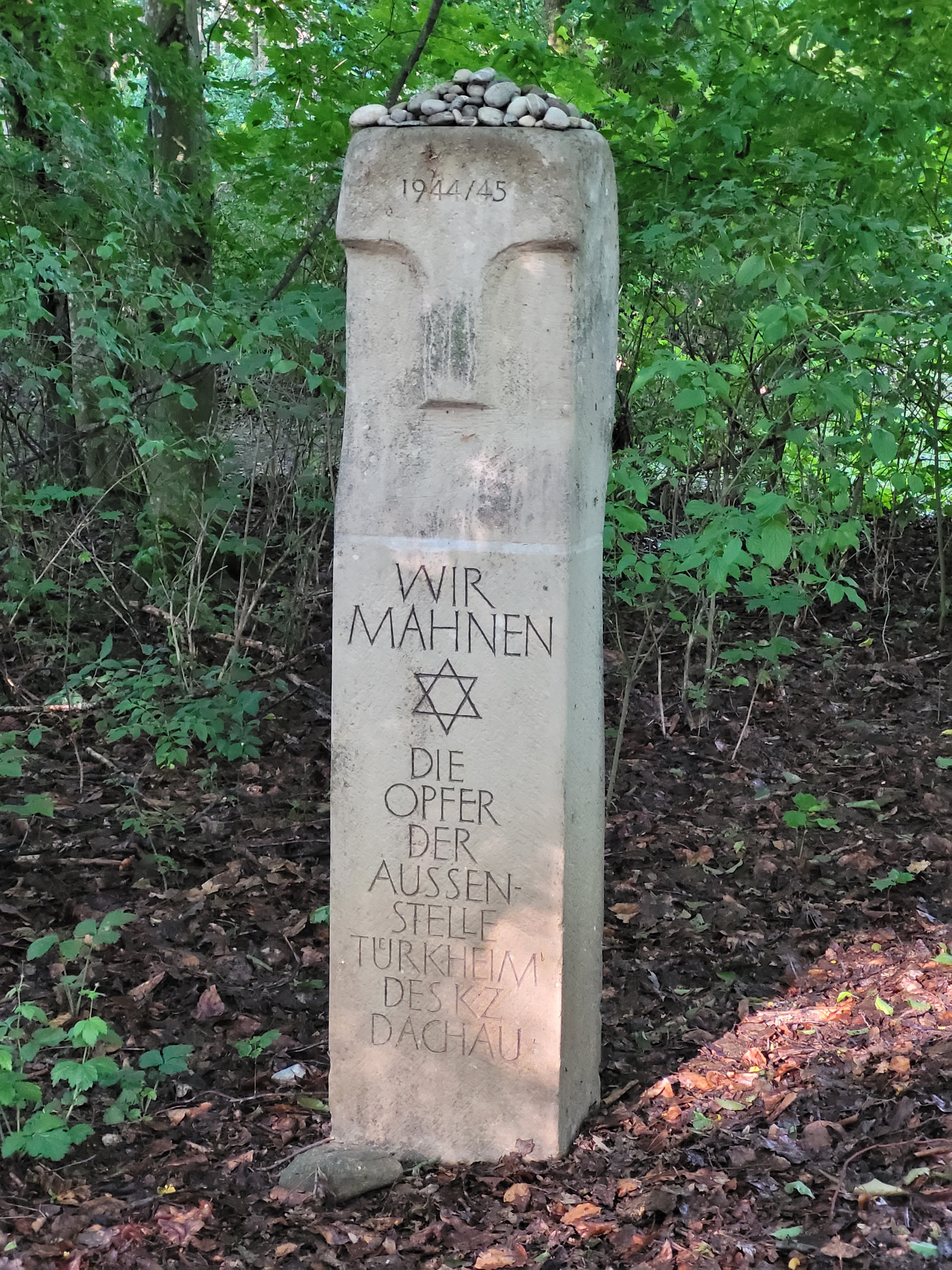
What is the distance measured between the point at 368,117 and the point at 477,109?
9.9 inches

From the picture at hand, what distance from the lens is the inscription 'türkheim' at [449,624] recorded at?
2.70m

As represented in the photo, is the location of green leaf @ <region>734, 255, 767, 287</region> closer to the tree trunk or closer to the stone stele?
the stone stele

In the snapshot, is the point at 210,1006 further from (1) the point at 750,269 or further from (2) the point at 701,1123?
(1) the point at 750,269

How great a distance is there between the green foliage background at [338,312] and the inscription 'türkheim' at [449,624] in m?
A: 1.21

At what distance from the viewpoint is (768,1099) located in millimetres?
2973

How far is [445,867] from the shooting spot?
281 centimetres

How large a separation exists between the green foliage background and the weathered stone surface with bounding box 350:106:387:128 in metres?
1.23

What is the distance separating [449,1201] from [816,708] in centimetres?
356

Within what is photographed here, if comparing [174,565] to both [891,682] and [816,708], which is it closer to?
[816,708]

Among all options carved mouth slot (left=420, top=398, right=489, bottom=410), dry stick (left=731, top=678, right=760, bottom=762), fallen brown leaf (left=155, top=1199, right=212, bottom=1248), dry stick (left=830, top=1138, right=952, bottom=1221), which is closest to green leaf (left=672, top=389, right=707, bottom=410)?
carved mouth slot (left=420, top=398, right=489, bottom=410)

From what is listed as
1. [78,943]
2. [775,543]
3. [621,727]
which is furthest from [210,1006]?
[775,543]

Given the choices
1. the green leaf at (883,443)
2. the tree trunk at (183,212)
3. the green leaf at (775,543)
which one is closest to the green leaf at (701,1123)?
the green leaf at (775,543)

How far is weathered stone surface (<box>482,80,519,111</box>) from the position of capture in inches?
103

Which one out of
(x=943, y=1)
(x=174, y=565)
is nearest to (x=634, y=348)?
(x=943, y=1)
